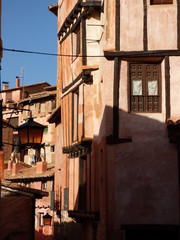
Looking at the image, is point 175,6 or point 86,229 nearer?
point 175,6

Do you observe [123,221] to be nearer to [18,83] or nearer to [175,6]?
[175,6]

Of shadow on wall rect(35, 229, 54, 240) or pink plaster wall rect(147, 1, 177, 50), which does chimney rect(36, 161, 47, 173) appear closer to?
shadow on wall rect(35, 229, 54, 240)

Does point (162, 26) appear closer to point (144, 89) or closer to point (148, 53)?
point (148, 53)

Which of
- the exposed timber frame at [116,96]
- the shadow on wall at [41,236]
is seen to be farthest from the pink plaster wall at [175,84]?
the shadow on wall at [41,236]

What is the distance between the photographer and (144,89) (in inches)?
721

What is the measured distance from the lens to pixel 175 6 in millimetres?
18500

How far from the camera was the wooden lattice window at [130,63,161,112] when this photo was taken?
18.3 meters

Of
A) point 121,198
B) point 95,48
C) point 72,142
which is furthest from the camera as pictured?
point 72,142

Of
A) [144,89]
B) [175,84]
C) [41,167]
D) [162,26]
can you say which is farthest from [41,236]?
[162,26]

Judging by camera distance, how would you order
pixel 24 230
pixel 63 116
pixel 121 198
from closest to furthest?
pixel 24 230
pixel 121 198
pixel 63 116

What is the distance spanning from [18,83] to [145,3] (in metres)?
55.3

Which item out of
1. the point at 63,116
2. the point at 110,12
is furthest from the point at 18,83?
the point at 110,12

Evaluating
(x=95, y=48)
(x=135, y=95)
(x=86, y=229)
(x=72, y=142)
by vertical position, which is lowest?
(x=86, y=229)

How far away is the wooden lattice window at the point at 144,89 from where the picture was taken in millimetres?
18281
